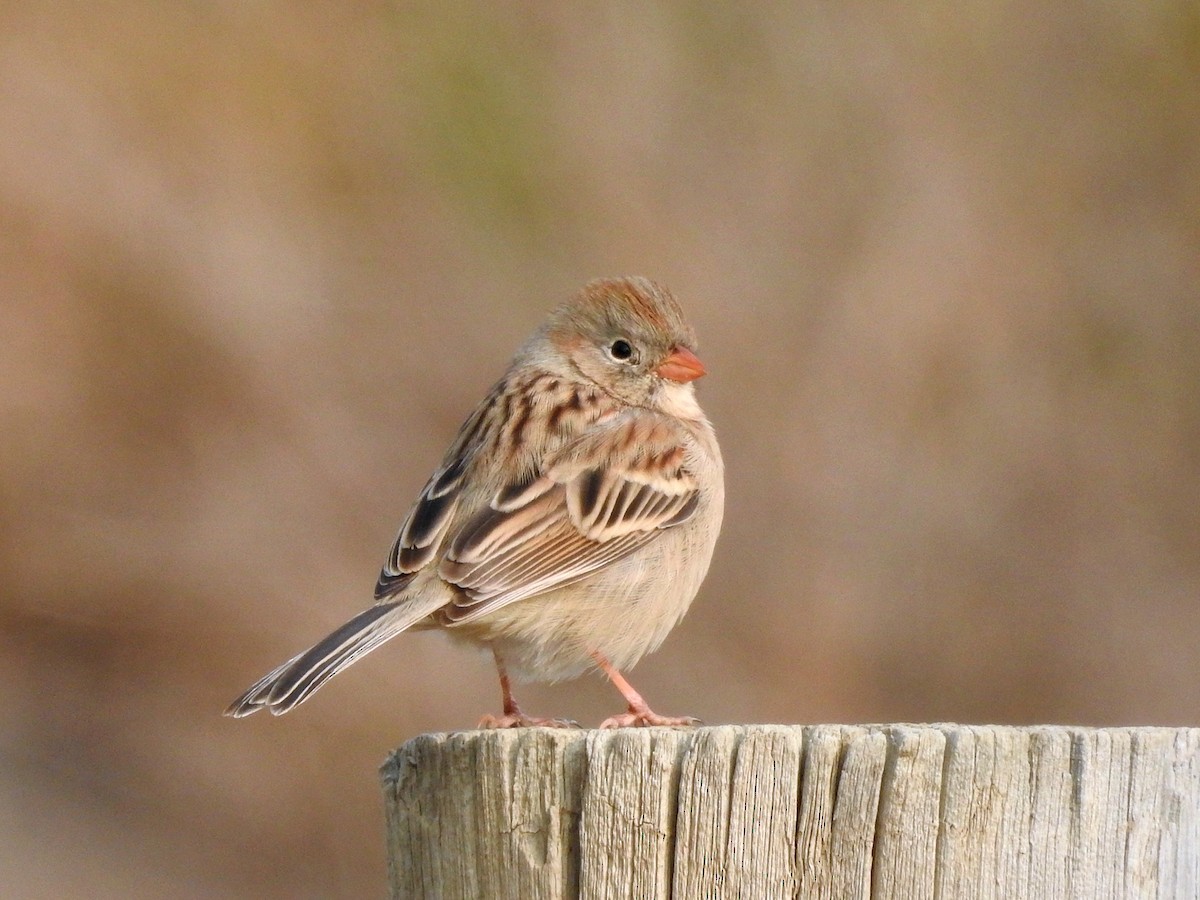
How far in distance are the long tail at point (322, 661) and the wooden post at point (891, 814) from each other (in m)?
1.57

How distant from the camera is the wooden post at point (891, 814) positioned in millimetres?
3439

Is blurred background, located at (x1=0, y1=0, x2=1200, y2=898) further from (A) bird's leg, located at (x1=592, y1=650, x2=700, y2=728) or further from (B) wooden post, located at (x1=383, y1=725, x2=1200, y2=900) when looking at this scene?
(B) wooden post, located at (x1=383, y1=725, x2=1200, y2=900)

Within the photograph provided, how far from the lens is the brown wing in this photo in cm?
570

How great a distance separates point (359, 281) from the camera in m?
12.0

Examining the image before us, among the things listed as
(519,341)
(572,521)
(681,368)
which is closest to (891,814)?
(572,521)

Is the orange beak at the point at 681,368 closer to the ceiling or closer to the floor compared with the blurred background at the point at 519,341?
closer to the floor

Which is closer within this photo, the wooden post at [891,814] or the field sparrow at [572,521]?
the wooden post at [891,814]

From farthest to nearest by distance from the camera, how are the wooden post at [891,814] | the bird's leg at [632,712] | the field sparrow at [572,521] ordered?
the field sparrow at [572,521]
the bird's leg at [632,712]
the wooden post at [891,814]

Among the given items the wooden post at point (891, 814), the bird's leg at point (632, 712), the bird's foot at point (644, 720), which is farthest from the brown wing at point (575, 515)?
the wooden post at point (891, 814)

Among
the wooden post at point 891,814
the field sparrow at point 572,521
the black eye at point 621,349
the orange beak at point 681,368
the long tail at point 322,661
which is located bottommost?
the wooden post at point 891,814

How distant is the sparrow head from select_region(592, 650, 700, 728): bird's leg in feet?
4.12

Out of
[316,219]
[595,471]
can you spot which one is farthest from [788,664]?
[595,471]

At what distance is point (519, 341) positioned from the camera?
38.4 ft

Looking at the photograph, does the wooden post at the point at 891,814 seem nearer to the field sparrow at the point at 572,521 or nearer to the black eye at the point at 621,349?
the field sparrow at the point at 572,521
